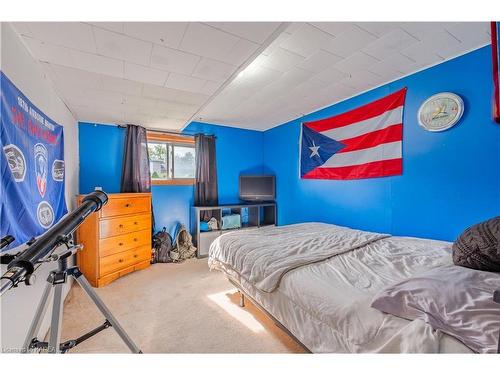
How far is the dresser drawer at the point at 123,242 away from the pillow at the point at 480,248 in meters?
3.25

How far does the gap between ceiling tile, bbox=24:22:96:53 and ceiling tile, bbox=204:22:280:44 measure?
79cm

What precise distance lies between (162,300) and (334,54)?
288 centimetres

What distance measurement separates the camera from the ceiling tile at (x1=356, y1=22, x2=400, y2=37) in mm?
1531

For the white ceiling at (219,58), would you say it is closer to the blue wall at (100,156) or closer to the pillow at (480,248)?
the blue wall at (100,156)

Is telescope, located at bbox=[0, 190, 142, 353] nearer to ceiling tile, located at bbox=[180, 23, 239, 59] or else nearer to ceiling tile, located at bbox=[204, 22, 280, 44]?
ceiling tile, located at bbox=[180, 23, 239, 59]

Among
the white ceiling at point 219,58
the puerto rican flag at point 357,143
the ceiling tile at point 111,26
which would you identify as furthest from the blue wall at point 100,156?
the puerto rican flag at point 357,143

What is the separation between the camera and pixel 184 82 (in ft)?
6.36

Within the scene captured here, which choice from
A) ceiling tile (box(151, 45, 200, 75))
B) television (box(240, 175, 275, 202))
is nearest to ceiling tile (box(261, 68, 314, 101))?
ceiling tile (box(151, 45, 200, 75))

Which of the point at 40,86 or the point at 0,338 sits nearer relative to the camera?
the point at 0,338

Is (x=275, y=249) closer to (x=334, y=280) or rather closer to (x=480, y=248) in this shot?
(x=334, y=280)

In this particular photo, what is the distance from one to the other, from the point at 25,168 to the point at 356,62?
275 cm

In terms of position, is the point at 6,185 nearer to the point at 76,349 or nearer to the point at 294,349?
the point at 76,349

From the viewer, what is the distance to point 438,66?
2064 millimetres

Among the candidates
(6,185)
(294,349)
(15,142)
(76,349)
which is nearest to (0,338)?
(76,349)
